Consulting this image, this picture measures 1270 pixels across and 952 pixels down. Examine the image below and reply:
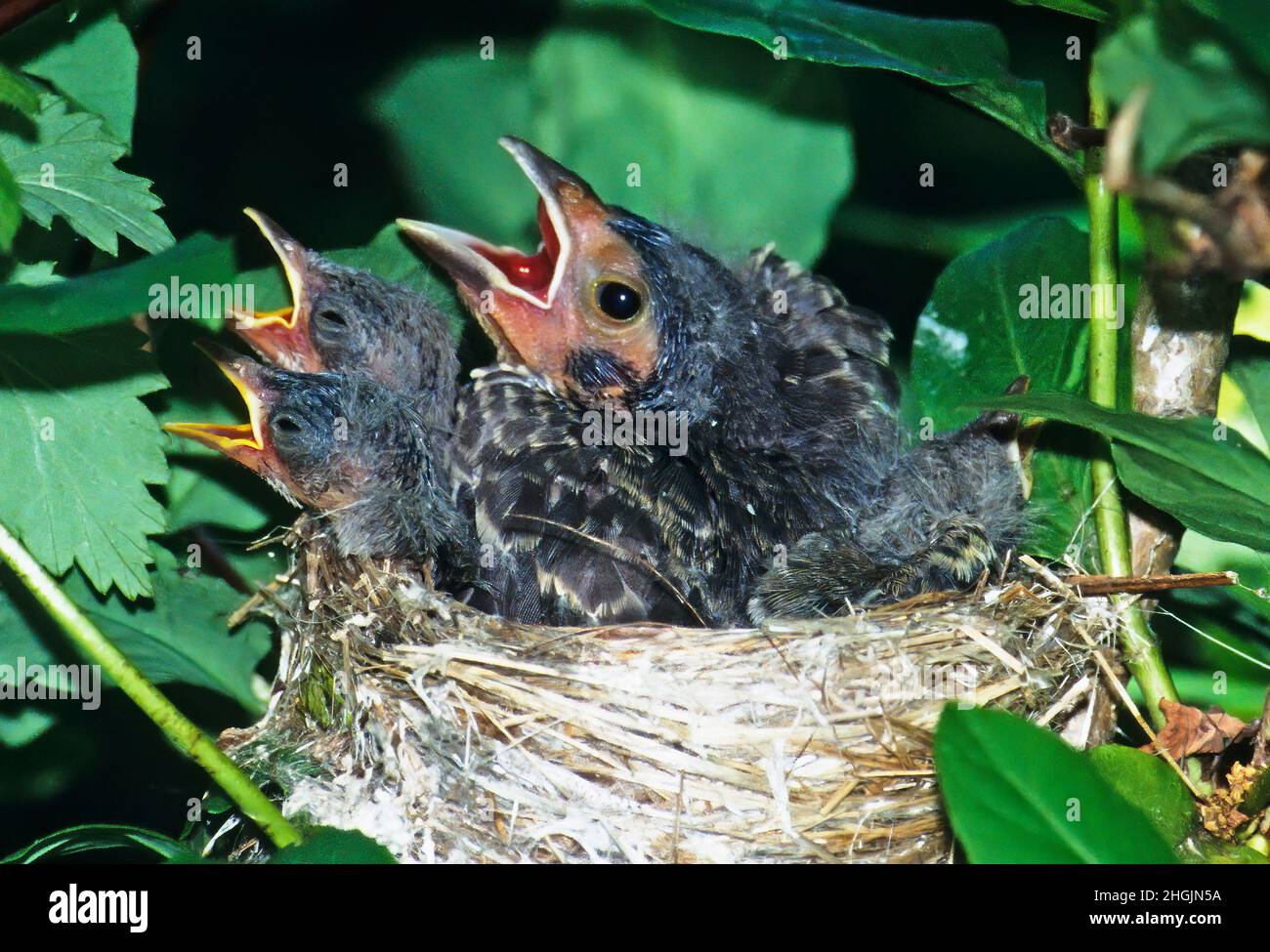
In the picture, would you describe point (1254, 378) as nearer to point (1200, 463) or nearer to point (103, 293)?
point (1200, 463)

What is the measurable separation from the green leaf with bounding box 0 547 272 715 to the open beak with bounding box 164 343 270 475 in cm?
14

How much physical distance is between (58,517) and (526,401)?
21.0 inches

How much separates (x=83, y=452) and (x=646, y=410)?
2.13ft

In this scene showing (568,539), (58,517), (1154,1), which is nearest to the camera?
(1154,1)

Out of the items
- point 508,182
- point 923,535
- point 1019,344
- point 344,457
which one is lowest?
point 923,535

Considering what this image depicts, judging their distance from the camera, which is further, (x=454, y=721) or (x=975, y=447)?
(x=975, y=447)

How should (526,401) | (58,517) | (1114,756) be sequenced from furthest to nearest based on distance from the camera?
(526,401) < (58,517) < (1114,756)

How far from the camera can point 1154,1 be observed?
70 cm

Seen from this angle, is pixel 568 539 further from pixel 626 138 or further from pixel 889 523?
pixel 626 138

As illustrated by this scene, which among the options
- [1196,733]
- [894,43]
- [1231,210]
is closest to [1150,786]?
[1196,733]

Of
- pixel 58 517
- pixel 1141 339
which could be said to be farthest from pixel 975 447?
pixel 58 517

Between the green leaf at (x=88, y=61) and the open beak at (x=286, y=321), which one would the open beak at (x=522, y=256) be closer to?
the open beak at (x=286, y=321)

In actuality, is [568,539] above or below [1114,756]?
above

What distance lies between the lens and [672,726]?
109 centimetres
